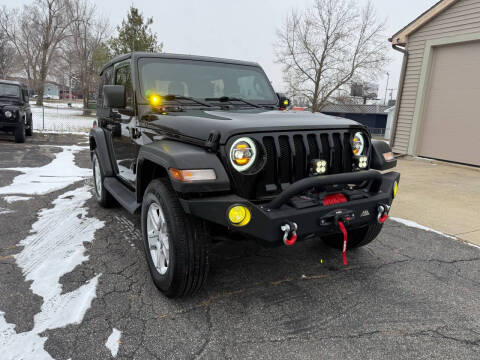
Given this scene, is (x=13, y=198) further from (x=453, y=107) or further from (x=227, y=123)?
(x=453, y=107)

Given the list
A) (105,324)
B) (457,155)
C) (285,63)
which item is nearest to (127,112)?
(105,324)

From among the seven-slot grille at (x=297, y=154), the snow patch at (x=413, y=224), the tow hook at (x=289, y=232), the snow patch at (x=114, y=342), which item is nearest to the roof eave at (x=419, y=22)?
the snow patch at (x=413, y=224)

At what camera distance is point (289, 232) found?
2.17 meters

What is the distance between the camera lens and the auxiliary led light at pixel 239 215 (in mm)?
2068

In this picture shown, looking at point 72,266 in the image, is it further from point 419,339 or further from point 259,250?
point 419,339

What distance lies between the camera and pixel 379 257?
3.42 m

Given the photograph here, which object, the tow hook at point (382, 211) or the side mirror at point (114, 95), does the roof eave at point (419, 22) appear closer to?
the tow hook at point (382, 211)

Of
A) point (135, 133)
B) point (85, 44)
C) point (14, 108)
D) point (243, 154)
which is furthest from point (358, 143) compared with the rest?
point (85, 44)

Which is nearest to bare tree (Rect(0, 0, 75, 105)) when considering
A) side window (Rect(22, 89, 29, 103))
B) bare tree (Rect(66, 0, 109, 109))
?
bare tree (Rect(66, 0, 109, 109))

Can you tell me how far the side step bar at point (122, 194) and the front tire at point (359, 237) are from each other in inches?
77.6

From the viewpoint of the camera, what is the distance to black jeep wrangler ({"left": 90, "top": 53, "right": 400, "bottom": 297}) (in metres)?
2.13

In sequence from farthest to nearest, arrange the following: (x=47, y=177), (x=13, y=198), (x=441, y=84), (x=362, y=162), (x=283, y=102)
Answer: (x=441, y=84) < (x=47, y=177) < (x=13, y=198) < (x=283, y=102) < (x=362, y=162)

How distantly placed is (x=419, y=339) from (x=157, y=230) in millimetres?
1931

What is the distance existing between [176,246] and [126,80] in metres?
2.17
